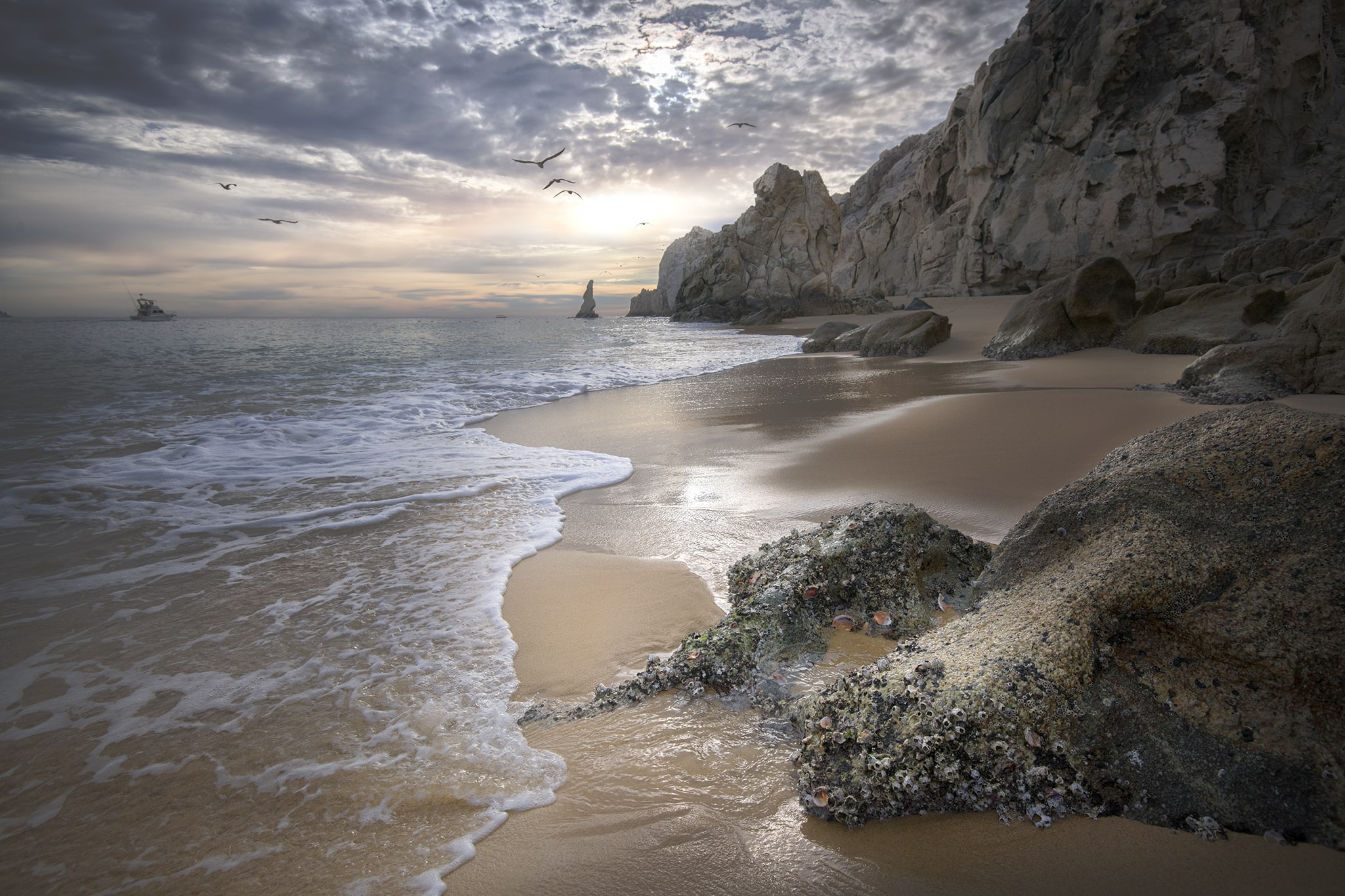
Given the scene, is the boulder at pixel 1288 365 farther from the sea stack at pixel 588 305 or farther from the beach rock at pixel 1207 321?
the sea stack at pixel 588 305

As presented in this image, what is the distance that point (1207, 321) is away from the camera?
8992 mm

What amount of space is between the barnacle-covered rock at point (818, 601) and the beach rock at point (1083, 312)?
9730mm

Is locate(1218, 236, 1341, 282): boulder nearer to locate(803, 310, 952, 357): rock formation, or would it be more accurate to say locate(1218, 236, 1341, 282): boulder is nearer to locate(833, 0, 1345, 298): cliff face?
locate(833, 0, 1345, 298): cliff face

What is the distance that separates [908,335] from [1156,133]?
38.3 feet

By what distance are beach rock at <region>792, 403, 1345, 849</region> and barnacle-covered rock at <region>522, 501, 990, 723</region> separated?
1.40ft

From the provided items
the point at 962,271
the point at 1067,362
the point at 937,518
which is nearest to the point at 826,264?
the point at 962,271

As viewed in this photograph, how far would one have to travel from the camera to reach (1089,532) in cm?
187

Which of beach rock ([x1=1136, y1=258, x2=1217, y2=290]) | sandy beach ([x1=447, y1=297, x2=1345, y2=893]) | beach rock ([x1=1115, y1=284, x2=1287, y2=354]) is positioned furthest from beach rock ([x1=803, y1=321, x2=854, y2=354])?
sandy beach ([x1=447, y1=297, x2=1345, y2=893])

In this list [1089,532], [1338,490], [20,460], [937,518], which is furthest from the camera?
[20,460]

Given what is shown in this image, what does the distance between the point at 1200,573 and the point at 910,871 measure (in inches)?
43.2

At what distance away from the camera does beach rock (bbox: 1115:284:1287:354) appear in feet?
28.1

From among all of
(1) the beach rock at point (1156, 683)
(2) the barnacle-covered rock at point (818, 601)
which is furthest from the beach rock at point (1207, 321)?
(1) the beach rock at point (1156, 683)

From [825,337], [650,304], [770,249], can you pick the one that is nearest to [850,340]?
[825,337]

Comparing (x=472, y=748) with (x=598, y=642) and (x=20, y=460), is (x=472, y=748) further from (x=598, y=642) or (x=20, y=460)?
(x=20, y=460)
